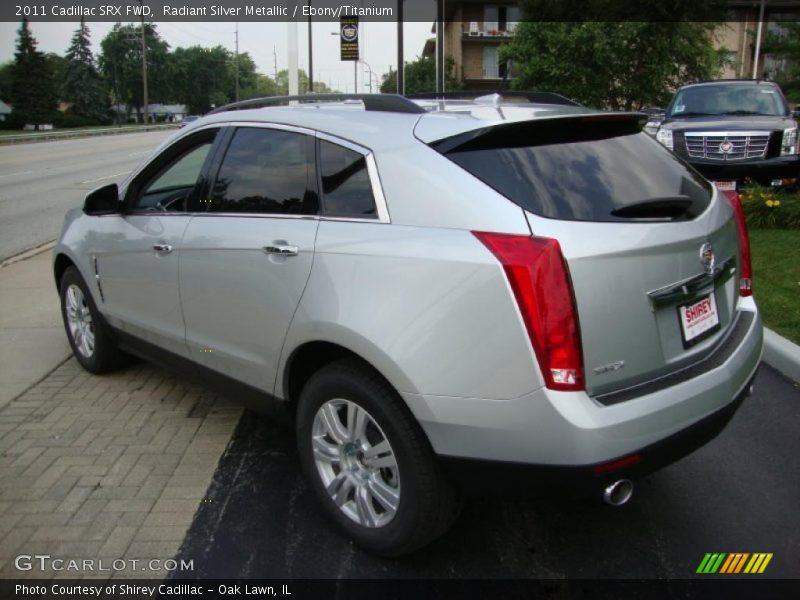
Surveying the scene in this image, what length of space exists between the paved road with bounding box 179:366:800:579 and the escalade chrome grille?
742 cm

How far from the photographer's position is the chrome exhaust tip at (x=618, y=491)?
249 cm

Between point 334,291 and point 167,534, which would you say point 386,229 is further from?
point 167,534

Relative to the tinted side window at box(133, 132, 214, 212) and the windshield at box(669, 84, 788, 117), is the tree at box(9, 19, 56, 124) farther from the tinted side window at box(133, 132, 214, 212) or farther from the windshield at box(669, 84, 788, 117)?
the tinted side window at box(133, 132, 214, 212)

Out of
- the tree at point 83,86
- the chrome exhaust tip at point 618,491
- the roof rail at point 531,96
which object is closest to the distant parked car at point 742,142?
the roof rail at point 531,96

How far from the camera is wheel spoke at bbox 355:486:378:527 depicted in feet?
9.52

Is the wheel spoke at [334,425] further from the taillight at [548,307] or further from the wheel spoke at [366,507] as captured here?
the taillight at [548,307]

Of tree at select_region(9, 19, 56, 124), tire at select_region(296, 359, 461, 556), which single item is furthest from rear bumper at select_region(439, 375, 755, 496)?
tree at select_region(9, 19, 56, 124)

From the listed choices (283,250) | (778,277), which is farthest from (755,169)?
(283,250)

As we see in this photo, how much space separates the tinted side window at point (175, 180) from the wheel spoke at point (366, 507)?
6.19ft

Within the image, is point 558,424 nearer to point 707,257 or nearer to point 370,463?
point 370,463

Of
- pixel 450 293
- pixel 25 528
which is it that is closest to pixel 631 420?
pixel 450 293

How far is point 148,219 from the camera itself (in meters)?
4.07

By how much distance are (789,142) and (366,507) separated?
9.53 metres

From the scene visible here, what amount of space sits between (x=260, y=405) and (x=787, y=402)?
10.4 feet
